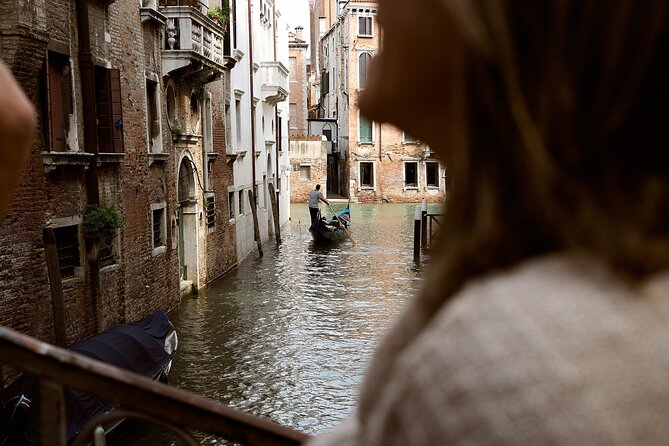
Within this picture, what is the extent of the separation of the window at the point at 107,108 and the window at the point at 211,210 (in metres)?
5.63

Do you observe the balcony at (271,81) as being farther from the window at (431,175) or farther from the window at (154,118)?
the window at (431,175)

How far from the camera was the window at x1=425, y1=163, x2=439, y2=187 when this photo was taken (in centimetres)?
3806

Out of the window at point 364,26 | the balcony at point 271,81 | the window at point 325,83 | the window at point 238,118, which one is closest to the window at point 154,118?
the window at point 238,118

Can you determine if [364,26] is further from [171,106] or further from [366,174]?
[171,106]

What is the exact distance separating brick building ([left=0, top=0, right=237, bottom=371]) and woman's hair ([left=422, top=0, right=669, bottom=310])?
7491 mm

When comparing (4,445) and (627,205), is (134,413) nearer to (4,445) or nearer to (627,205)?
(627,205)

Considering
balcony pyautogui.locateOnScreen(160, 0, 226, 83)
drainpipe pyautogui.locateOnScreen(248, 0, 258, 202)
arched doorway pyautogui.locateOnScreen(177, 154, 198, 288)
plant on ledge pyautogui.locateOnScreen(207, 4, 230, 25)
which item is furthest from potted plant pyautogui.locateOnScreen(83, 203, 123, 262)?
drainpipe pyautogui.locateOnScreen(248, 0, 258, 202)

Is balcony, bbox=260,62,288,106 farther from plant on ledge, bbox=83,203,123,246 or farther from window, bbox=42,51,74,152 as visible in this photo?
window, bbox=42,51,74,152

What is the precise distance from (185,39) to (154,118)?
152 centimetres

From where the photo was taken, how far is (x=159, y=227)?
Answer: 13031mm

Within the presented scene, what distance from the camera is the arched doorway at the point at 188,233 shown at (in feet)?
49.0

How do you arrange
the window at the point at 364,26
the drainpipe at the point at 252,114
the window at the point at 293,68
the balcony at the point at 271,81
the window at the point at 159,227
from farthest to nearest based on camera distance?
1. the window at the point at 293,68
2. the window at the point at 364,26
3. the balcony at the point at 271,81
4. the drainpipe at the point at 252,114
5. the window at the point at 159,227

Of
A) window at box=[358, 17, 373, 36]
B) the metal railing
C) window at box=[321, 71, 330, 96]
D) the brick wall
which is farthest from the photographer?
window at box=[321, 71, 330, 96]

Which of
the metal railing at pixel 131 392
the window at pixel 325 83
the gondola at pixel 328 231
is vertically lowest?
the gondola at pixel 328 231
